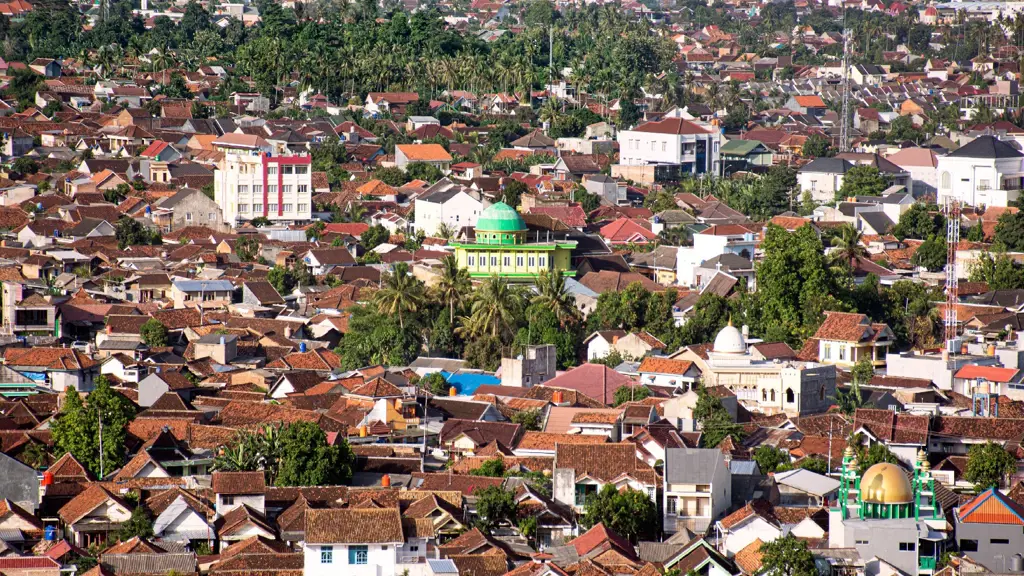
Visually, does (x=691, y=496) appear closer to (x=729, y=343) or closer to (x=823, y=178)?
(x=729, y=343)

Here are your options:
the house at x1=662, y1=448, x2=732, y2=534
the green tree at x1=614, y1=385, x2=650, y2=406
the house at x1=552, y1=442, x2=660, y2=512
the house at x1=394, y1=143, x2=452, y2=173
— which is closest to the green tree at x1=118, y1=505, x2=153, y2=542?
the house at x1=552, y1=442, x2=660, y2=512

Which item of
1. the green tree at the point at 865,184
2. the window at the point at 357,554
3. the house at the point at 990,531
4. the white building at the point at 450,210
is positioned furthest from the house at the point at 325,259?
the house at the point at 990,531

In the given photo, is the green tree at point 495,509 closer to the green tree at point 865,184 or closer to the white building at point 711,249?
the white building at point 711,249

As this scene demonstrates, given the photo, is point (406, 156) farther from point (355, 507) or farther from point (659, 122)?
point (355, 507)

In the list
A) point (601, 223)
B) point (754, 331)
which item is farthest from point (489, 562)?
point (601, 223)

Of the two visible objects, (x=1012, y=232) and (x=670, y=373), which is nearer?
(x=670, y=373)

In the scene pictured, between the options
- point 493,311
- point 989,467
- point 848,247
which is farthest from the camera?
point 848,247

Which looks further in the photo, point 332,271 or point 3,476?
point 332,271

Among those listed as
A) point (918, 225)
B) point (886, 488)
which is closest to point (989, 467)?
point (886, 488)
